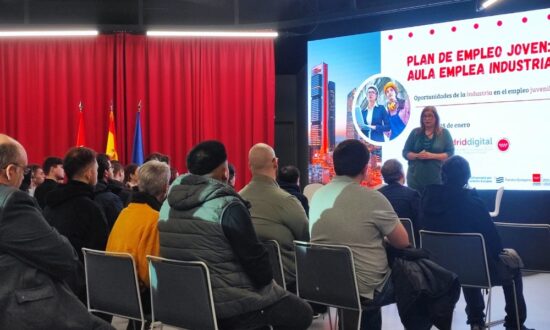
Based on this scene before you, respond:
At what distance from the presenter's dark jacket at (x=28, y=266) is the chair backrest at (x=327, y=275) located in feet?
4.20

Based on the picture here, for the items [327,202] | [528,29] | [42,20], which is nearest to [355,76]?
[528,29]

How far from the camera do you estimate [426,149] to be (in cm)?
600

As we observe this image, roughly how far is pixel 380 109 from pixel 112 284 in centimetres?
526

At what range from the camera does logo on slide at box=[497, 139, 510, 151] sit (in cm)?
691

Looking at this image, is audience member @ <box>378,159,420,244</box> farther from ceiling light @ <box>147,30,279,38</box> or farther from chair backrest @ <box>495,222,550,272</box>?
ceiling light @ <box>147,30,279,38</box>

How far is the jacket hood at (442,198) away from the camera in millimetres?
4016

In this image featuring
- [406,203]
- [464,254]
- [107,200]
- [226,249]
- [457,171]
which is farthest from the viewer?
[406,203]

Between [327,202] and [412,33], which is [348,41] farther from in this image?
[327,202]

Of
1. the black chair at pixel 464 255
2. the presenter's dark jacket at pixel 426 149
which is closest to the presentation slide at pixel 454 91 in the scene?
the presenter's dark jacket at pixel 426 149

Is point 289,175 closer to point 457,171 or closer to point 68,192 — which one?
point 457,171

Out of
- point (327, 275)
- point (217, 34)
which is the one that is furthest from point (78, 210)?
point (217, 34)

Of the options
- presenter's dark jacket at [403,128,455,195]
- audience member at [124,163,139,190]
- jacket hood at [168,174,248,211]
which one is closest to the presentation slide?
presenter's dark jacket at [403,128,455,195]

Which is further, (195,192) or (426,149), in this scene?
(426,149)

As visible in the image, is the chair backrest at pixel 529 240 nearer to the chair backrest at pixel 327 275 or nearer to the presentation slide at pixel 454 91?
the chair backrest at pixel 327 275
